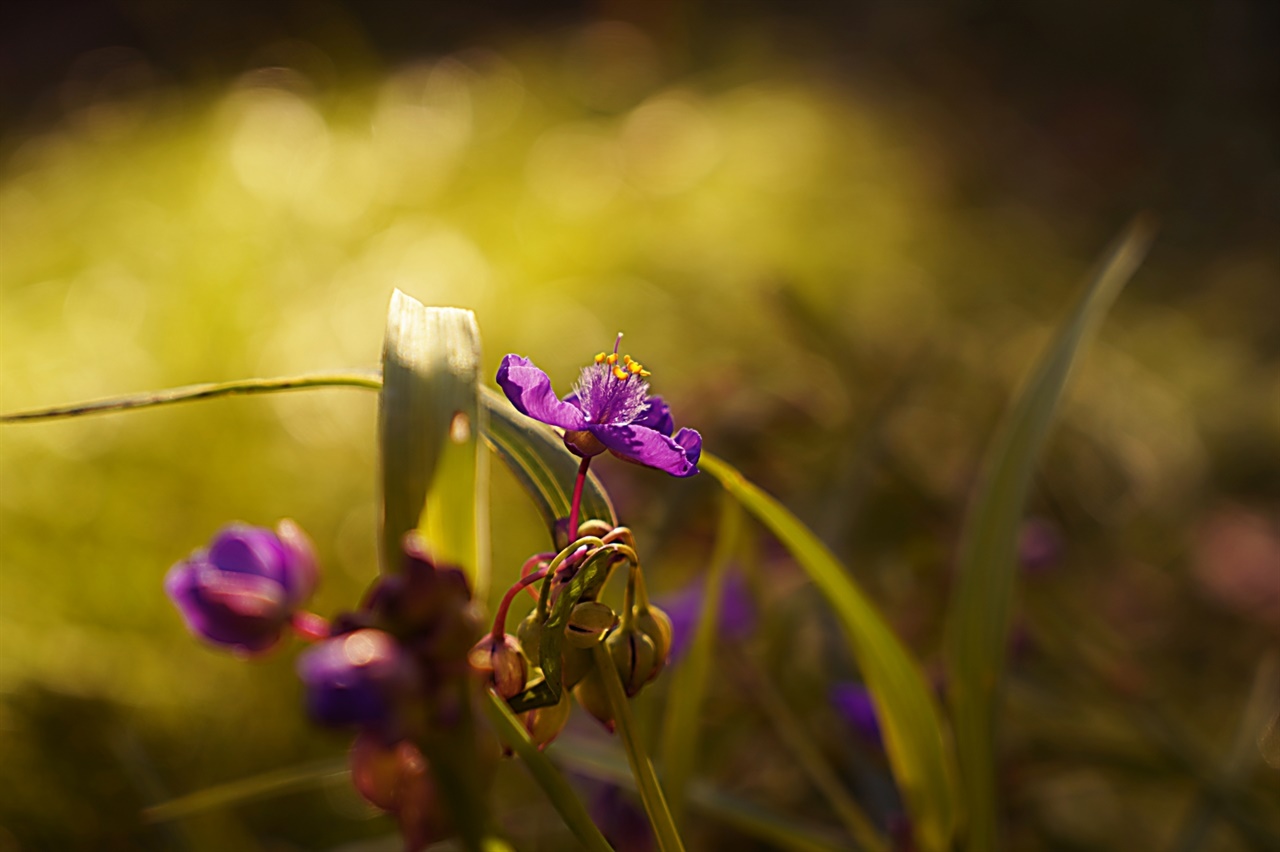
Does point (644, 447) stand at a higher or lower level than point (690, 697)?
higher

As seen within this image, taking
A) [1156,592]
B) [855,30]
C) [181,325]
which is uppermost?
[855,30]

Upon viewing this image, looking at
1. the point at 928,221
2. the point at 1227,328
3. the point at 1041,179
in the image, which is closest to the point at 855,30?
the point at 1041,179

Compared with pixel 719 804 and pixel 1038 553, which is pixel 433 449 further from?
pixel 1038 553

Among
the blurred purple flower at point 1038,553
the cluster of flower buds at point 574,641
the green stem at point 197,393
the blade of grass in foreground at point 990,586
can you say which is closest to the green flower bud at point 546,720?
the cluster of flower buds at point 574,641

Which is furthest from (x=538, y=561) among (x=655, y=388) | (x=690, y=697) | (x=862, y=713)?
(x=655, y=388)

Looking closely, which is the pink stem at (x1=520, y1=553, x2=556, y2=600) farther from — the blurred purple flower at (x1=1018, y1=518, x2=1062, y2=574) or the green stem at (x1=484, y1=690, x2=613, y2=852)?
the blurred purple flower at (x1=1018, y1=518, x2=1062, y2=574)

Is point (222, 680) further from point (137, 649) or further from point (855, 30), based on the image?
point (855, 30)

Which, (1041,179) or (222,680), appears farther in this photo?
(1041,179)

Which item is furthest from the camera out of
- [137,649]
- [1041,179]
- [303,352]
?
[1041,179]
